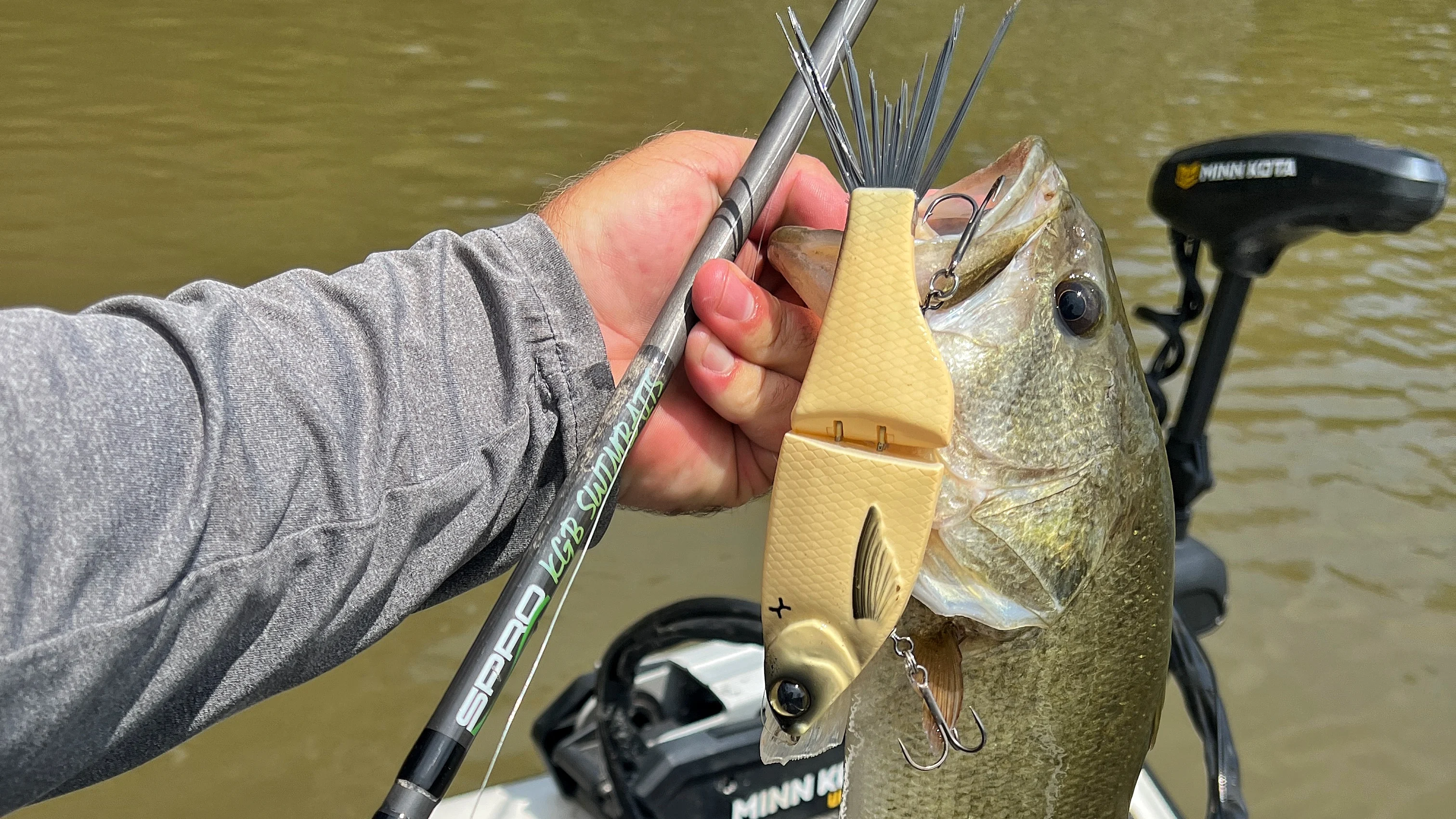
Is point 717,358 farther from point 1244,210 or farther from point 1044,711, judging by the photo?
point 1244,210

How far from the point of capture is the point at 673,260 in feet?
5.89

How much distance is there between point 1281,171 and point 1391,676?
3.24 meters

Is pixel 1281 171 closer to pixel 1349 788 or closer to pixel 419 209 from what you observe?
pixel 1349 788

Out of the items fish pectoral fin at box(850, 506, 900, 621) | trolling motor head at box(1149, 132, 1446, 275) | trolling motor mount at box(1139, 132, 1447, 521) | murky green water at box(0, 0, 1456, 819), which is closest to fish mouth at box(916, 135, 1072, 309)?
fish pectoral fin at box(850, 506, 900, 621)

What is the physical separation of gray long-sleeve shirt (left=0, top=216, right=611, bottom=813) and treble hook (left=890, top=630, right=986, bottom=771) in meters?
0.56

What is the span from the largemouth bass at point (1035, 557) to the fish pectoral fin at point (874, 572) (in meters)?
0.11

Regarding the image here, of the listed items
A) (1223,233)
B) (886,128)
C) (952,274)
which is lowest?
(1223,233)

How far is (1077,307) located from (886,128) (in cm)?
33

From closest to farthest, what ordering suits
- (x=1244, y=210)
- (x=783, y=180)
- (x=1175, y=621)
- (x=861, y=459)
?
1. (x=861, y=459)
2. (x=783, y=180)
3. (x=1175, y=621)
4. (x=1244, y=210)

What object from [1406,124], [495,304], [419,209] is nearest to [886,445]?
[495,304]

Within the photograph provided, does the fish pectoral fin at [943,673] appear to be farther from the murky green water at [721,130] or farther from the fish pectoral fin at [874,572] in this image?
the murky green water at [721,130]

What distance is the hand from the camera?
175 cm

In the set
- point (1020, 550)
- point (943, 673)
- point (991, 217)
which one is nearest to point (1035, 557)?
point (1020, 550)

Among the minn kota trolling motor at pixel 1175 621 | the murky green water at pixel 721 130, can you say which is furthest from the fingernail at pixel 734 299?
the murky green water at pixel 721 130
